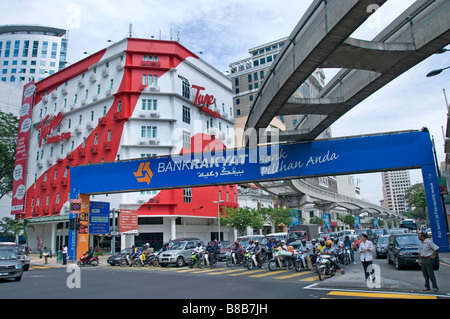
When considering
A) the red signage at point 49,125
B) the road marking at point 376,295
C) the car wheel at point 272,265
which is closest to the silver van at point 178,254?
the car wheel at point 272,265

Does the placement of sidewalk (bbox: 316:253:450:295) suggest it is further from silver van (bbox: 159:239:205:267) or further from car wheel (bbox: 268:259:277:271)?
silver van (bbox: 159:239:205:267)

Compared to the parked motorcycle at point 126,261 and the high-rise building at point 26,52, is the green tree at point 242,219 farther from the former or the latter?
the high-rise building at point 26,52

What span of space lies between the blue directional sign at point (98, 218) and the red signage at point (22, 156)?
3119cm

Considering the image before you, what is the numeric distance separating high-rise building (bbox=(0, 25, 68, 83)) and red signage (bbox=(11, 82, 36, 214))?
4945cm

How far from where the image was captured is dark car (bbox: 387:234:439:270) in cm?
1552

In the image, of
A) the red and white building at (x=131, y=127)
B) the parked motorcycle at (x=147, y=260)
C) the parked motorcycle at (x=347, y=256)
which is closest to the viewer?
the parked motorcycle at (x=347, y=256)

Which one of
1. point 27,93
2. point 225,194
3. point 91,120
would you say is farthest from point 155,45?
point 27,93

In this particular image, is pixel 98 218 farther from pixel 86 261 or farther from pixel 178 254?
pixel 178 254

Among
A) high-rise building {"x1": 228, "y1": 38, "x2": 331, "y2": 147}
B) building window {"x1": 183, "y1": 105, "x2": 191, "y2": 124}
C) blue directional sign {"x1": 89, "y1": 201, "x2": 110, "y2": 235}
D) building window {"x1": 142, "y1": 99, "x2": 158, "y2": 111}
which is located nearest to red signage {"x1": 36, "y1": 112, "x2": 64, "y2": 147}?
building window {"x1": 142, "y1": 99, "x2": 158, "y2": 111}

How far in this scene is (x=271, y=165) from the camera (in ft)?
73.2

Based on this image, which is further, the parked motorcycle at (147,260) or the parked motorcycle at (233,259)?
the parked motorcycle at (147,260)

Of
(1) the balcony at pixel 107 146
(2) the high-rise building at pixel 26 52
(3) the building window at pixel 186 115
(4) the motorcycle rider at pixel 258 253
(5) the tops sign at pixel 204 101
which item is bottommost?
(4) the motorcycle rider at pixel 258 253

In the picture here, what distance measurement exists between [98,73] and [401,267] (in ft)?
150

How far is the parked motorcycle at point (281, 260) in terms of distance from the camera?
1891 cm
